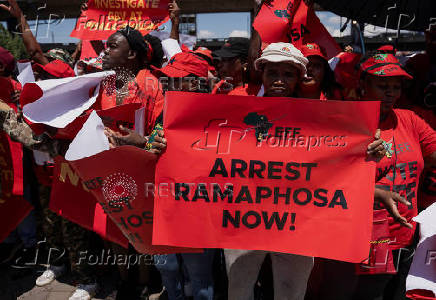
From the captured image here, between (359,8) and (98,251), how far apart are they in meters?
3.20

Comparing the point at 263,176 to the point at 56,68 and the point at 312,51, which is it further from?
the point at 56,68

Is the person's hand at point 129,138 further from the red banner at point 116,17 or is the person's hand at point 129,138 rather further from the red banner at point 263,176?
the red banner at point 116,17

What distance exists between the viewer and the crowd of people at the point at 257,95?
7.13 feet

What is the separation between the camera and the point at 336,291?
99.7 inches

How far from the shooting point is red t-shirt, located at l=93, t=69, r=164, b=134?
2.42m

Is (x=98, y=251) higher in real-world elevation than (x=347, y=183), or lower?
lower

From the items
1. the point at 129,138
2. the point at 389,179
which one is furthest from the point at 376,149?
the point at 129,138

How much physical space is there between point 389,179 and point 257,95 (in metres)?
1.13

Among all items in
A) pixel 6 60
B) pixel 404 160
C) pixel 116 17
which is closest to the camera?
pixel 404 160

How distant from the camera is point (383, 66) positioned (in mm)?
2402

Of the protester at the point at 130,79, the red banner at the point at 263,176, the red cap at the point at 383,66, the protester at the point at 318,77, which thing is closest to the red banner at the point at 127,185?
the red banner at the point at 263,176

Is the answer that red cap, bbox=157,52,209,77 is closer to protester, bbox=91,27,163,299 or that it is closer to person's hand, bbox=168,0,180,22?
protester, bbox=91,27,163,299

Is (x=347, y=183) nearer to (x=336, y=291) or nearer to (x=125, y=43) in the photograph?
(x=336, y=291)

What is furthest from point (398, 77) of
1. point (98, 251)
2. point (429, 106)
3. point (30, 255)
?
point (30, 255)
